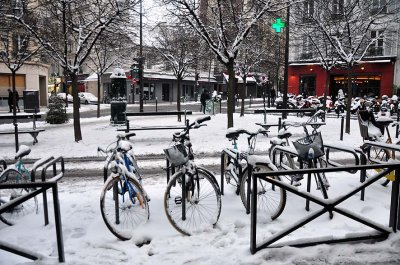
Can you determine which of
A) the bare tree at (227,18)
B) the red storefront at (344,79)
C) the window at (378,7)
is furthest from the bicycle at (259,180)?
the red storefront at (344,79)

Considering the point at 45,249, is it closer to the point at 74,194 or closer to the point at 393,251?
the point at 74,194

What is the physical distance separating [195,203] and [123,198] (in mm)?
944

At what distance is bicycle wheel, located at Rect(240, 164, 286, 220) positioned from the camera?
16.0 ft

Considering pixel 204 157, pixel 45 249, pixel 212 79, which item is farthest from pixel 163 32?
pixel 212 79

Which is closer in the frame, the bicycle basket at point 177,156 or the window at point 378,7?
the bicycle basket at point 177,156

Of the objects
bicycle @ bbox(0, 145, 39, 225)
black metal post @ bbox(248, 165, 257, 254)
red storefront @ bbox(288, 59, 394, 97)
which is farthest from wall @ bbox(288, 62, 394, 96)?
bicycle @ bbox(0, 145, 39, 225)

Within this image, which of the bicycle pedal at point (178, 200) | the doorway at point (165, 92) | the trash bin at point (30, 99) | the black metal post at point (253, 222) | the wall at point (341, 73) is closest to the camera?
the black metal post at point (253, 222)

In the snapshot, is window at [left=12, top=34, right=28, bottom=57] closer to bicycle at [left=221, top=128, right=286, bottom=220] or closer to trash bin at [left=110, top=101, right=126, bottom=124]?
trash bin at [left=110, top=101, right=126, bottom=124]

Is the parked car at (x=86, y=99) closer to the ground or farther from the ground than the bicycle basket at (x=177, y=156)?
farther from the ground

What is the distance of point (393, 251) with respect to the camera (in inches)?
157

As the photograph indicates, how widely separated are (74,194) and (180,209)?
230 cm

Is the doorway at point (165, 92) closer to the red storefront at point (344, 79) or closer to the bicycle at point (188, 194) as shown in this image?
the red storefront at point (344, 79)

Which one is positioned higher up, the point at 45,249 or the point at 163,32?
the point at 163,32

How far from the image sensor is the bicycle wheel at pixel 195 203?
450 centimetres
